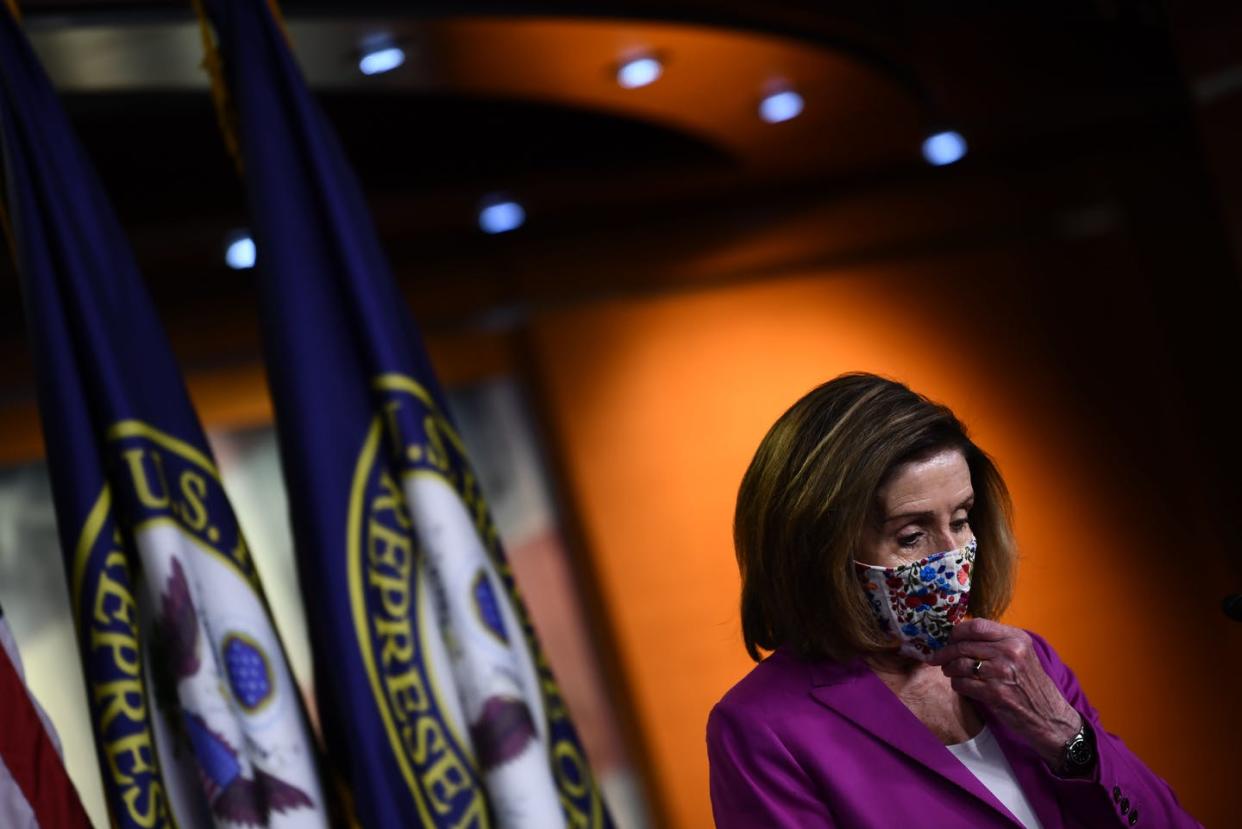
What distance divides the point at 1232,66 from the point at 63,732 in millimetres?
3591

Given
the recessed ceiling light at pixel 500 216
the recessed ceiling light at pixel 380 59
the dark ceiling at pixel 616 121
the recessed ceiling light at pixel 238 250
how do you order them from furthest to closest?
the recessed ceiling light at pixel 500 216, the recessed ceiling light at pixel 238 250, the dark ceiling at pixel 616 121, the recessed ceiling light at pixel 380 59

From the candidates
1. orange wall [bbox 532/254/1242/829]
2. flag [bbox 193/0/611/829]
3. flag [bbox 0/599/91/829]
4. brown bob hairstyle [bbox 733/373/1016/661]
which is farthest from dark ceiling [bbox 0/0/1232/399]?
brown bob hairstyle [bbox 733/373/1016/661]

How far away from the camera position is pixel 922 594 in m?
1.74

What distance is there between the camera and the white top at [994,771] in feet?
5.88

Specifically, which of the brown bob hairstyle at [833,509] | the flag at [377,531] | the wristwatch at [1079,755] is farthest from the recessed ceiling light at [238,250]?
the wristwatch at [1079,755]

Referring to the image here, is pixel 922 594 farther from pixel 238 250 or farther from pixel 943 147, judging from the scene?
pixel 238 250

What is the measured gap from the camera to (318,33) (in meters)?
3.27

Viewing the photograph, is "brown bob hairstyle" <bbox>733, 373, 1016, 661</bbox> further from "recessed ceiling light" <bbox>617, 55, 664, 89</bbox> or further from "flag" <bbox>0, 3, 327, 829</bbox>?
"recessed ceiling light" <bbox>617, 55, 664, 89</bbox>

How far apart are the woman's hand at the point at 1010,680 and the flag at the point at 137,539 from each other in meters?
1.11

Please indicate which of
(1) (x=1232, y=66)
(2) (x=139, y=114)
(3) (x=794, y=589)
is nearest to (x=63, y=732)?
(2) (x=139, y=114)

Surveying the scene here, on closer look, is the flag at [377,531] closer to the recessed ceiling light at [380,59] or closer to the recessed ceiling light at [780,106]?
the recessed ceiling light at [380,59]

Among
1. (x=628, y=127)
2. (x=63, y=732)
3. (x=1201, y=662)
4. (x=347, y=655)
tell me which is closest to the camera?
(x=347, y=655)

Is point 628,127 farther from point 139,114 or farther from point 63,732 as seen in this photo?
point 63,732

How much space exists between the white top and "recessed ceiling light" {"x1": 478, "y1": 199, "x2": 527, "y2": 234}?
381 centimetres
